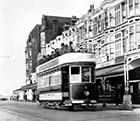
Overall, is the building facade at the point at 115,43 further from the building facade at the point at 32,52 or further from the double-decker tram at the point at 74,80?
the building facade at the point at 32,52

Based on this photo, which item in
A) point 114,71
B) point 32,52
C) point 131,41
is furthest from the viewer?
point 32,52

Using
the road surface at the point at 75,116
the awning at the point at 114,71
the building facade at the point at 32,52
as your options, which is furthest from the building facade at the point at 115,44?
the building facade at the point at 32,52

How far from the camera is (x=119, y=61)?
123 feet

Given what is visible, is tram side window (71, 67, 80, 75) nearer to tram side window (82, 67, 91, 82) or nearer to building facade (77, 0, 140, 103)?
tram side window (82, 67, 91, 82)

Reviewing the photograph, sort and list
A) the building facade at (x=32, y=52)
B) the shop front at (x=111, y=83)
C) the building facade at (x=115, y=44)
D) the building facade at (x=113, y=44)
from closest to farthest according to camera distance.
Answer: the building facade at (x=113, y=44), the building facade at (x=115, y=44), the shop front at (x=111, y=83), the building facade at (x=32, y=52)

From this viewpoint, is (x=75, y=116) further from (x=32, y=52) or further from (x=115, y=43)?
(x=32, y=52)

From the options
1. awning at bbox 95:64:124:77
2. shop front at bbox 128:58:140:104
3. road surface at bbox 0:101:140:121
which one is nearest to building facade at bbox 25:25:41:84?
awning at bbox 95:64:124:77

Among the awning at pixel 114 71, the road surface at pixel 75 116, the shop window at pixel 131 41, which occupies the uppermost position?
the shop window at pixel 131 41

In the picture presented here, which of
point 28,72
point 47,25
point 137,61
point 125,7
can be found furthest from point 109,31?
point 28,72

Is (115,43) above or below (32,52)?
below

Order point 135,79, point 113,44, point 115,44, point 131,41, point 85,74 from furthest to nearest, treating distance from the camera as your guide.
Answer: point 113,44
point 115,44
point 131,41
point 135,79
point 85,74

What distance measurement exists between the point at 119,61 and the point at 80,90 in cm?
1232

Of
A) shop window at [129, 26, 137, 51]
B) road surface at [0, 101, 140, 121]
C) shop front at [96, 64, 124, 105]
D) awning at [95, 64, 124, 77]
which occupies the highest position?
shop window at [129, 26, 137, 51]

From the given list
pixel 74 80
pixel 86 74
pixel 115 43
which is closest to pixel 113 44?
pixel 115 43
